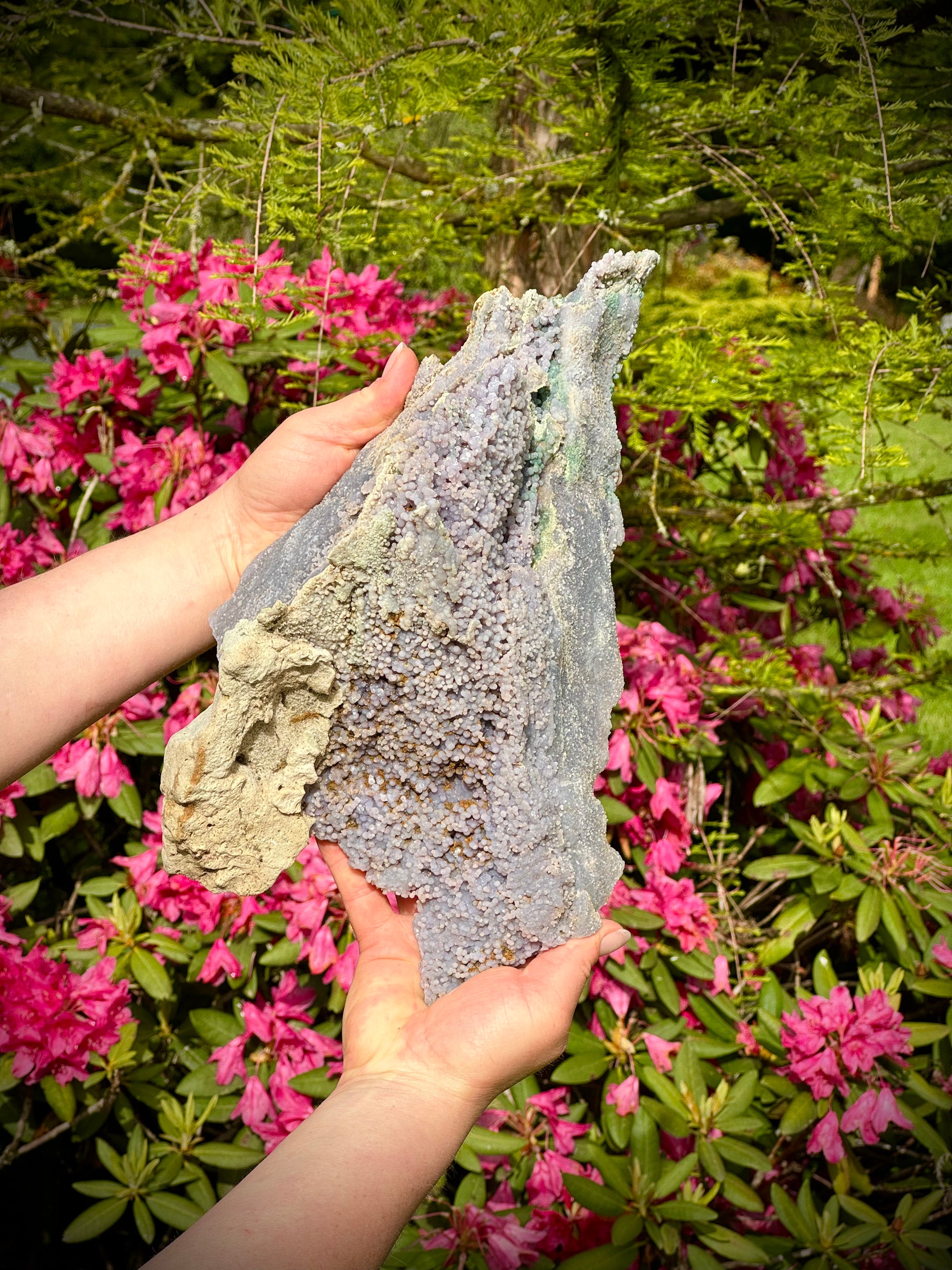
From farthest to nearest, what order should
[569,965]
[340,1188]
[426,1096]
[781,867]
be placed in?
1. [781,867]
2. [569,965]
3. [426,1096]
4. [340,1188]

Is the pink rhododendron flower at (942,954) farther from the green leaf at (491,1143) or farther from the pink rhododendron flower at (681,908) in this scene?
the green leaf at (491,1143)

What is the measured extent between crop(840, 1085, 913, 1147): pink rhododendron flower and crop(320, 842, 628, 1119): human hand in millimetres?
715

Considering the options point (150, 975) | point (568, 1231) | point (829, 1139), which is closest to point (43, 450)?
point (150, 975)

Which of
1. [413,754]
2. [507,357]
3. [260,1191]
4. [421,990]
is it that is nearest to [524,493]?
[507,357]

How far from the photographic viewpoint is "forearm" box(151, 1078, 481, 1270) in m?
0.97

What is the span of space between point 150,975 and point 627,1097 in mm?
983

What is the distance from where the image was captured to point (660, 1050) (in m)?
1.92

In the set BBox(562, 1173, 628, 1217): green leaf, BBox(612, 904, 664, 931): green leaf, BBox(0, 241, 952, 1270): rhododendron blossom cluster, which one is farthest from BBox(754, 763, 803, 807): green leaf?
BBox(562, 1173, 628, 1217): green leaf

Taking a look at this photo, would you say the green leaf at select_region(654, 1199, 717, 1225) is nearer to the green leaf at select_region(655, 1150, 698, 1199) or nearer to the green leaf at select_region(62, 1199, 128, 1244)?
the green leaf at select_region(655, 1150, 698, 1199)

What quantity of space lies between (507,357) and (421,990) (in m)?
0.94

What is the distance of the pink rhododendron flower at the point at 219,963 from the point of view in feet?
6.18

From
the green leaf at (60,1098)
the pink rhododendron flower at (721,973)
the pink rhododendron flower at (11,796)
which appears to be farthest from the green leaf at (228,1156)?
the pink rhododendron flower at (721,973)

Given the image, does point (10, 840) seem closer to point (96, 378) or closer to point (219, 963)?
point (219, 963)

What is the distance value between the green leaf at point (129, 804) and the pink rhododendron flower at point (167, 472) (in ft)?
1.89
